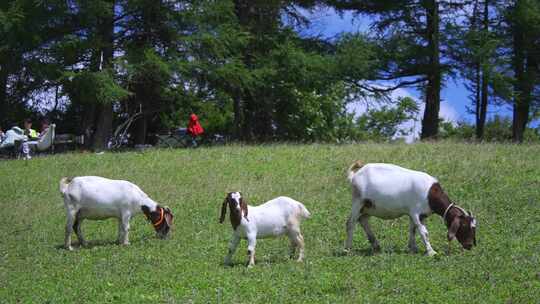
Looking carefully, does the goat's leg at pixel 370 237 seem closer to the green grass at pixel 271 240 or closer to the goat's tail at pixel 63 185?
the green grass at pixel 271 240

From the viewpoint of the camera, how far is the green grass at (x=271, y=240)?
11.7 m

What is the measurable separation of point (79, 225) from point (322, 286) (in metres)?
6.65

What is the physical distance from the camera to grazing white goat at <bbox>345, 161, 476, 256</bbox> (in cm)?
1396

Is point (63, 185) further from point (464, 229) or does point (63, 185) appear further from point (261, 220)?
point (464, 229)

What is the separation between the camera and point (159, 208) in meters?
16.9

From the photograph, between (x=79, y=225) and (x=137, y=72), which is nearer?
(x=79, y=225)

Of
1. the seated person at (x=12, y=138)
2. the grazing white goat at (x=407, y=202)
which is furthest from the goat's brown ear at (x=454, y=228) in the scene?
the seated person at (x=12, y=138)

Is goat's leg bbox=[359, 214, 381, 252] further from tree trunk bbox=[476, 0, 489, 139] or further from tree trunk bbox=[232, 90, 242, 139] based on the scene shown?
tree trunk bbox=[232, 90, 242, 139]

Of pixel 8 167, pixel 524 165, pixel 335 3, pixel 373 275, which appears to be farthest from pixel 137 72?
pixel 373 275

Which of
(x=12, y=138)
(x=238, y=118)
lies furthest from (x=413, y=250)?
(x=238, y=118)

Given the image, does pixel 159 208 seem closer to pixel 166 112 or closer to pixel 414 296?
pixel 414 296

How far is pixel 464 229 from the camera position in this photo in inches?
549

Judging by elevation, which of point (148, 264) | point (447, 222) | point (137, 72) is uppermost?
point (137, 72)

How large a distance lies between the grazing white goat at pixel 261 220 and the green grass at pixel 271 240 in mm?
406
